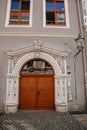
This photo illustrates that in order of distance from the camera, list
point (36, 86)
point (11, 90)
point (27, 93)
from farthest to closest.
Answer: point (36, 86), point (27, 93), point (11, 90)

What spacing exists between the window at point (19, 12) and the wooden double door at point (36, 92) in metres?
3.21

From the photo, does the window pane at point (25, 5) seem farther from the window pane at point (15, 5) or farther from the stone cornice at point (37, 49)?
the stone cornice at point (37, 49)

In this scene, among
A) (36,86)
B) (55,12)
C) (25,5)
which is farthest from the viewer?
(25,5)

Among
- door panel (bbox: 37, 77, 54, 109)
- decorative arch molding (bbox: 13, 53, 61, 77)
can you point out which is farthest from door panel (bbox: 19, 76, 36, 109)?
decorative arch molding (bbox: 13, 53, 61, 77)

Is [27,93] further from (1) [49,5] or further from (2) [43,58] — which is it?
(1) [49,5]

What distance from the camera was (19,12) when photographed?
30.3 ft

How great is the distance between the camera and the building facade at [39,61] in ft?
26.1

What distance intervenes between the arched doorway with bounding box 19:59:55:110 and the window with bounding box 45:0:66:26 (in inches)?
98.7

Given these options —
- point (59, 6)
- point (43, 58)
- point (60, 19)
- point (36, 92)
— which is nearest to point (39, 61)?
point (43, 58)

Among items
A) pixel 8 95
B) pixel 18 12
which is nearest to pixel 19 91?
pixel 8 95

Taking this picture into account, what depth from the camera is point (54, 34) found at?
8.70m

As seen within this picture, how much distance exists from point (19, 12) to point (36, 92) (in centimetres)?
477

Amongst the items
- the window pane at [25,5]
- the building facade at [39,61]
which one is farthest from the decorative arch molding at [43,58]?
the window pane at [25,5]

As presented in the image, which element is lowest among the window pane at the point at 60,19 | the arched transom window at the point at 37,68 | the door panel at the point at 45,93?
the door panel at the point at 45,93
